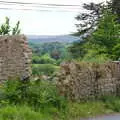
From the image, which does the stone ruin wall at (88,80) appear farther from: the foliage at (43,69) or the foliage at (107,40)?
the foliage at (107,40)

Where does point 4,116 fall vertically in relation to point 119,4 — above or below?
below

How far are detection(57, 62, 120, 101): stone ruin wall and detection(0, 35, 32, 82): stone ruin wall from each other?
5.65ft

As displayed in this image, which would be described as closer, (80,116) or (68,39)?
(80,116)

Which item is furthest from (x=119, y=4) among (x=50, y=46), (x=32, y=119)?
(x=32, y=119)

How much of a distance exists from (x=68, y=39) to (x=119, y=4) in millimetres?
11318

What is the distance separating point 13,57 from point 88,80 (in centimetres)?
384

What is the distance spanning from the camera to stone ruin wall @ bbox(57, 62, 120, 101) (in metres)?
23.5

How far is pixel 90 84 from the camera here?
24.9 meters

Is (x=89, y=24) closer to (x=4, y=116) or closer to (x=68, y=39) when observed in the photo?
(x=68, y=39)

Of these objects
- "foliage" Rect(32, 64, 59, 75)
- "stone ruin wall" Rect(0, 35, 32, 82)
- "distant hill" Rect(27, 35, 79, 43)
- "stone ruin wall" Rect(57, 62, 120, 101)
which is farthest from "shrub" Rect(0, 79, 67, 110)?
"distant hill" Rect(27, 35, 79, 43)

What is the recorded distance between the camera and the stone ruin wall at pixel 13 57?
2216 cm

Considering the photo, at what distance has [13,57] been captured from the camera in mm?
22344

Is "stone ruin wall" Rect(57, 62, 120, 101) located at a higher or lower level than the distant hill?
lower

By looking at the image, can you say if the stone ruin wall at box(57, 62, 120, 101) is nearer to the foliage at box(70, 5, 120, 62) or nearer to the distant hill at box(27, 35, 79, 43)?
the foliage at box(70, 5, 120, 62)
